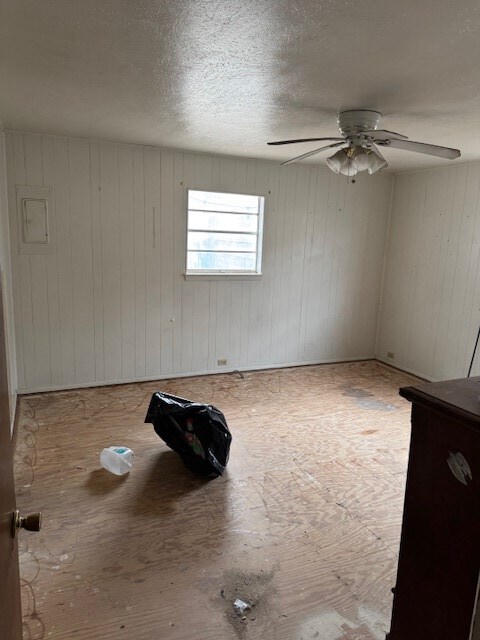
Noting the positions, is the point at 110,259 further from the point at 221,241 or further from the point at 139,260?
the point at 221,241

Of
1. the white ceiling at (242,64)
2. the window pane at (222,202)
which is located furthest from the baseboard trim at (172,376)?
the white ceiling at (242,64)

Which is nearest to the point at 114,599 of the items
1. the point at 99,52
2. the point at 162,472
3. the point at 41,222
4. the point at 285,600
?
the point at 285,600

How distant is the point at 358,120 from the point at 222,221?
2255 mm

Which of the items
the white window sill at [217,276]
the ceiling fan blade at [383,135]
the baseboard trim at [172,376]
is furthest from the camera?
the white window sill at [217,276]

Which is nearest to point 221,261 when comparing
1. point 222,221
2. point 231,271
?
point 231,271

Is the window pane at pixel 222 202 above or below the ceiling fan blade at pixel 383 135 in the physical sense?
below

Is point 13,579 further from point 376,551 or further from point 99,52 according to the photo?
point 99,52

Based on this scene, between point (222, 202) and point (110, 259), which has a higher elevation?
point (222, 202)

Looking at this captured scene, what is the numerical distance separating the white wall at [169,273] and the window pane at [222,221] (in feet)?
0.55

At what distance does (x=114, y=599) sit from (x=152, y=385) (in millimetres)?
2655

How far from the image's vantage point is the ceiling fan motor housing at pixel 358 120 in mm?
2633

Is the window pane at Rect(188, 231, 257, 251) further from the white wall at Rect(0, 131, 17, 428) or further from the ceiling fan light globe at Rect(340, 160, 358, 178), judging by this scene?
the ceiling fan light globe at Rect(340, 160, 358, 178)

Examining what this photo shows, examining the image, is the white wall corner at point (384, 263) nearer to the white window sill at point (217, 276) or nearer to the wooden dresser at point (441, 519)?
the white window sill at point (217, 276)

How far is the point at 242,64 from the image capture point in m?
2.01
